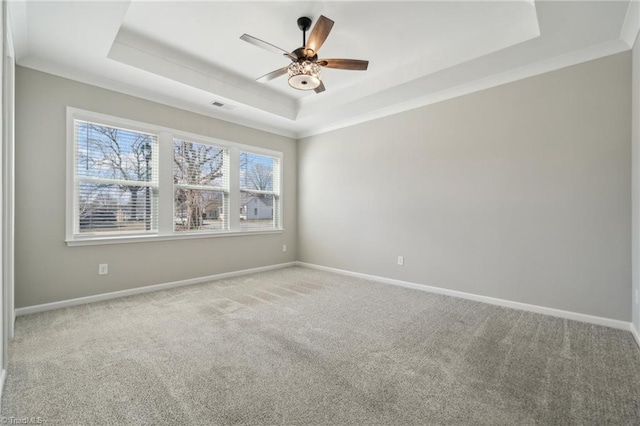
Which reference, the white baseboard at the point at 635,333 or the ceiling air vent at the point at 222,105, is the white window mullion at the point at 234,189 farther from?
the white baseboard at the point at 635,333

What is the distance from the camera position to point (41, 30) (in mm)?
2545

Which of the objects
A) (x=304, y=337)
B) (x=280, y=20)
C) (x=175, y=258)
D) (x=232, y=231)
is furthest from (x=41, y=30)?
(x=304, y=337)

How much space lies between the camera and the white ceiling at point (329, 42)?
2455 mm

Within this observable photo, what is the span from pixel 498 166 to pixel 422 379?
8.68 ft

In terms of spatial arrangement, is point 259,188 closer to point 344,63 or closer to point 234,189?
point 234,189

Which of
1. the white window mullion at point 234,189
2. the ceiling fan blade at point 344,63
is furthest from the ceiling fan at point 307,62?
the white window mullion at point 234,189

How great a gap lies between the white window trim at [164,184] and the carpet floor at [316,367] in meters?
0.85

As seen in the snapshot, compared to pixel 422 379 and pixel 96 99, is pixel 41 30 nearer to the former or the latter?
pixel 96 99

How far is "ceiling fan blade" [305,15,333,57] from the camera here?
230 centimetres

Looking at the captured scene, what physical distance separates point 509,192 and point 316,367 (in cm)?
288

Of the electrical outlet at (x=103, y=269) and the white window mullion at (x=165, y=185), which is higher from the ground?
the white window mullion at (x=165, y=185)

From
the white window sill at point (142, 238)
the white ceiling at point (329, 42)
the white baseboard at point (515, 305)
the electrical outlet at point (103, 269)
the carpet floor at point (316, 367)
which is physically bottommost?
the carpet floor at point (316, 367)

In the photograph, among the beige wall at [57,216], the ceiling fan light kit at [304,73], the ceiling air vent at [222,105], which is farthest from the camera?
the ceiling air vent at [222,105]

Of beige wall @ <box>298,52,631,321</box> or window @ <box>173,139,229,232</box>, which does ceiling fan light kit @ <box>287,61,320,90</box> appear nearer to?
beige wall @ <box>298,52,631,321</box>
